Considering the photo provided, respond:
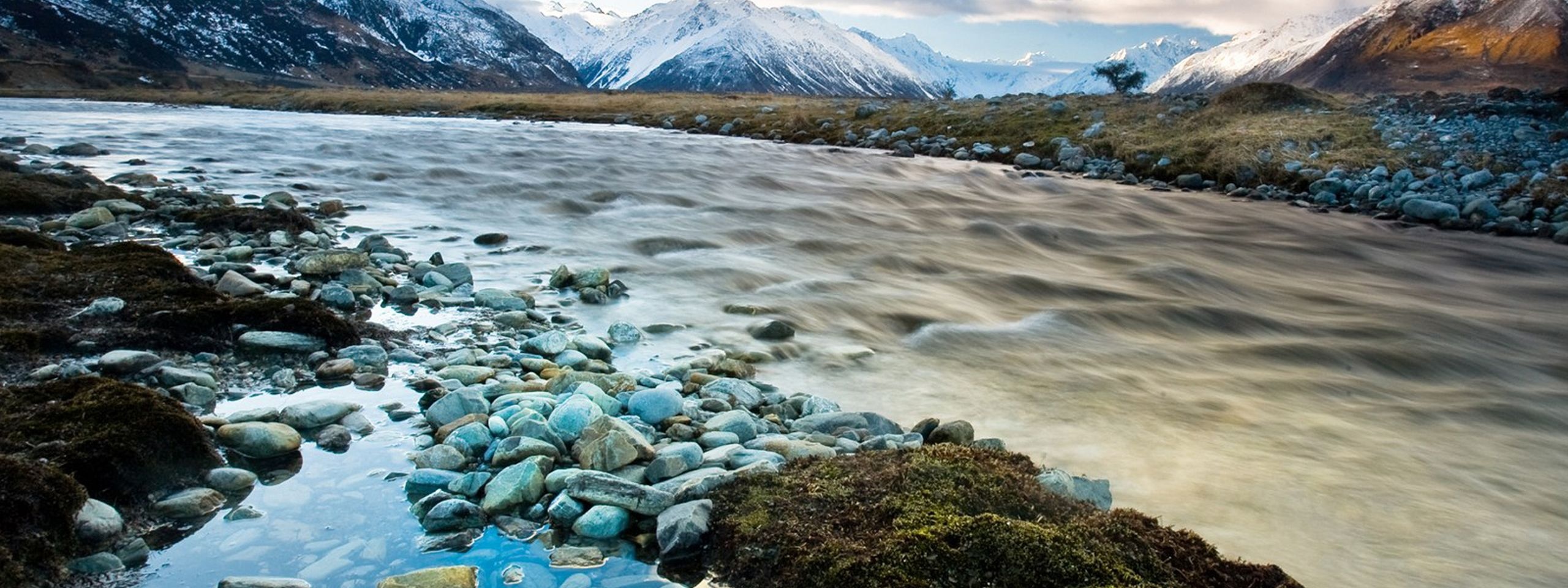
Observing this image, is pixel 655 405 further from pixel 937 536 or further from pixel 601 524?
pixel 937 536

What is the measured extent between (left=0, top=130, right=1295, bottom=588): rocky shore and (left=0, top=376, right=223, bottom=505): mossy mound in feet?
0.04

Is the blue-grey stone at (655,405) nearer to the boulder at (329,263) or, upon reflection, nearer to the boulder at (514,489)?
the boulder at (514,489)

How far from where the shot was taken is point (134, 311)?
6797mm

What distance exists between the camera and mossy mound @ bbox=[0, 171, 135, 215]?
1161cm

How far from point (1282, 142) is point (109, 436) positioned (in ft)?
84.3

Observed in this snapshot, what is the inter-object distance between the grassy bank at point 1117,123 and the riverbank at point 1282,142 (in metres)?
0.07

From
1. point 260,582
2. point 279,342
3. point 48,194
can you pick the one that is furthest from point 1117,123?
point 260,582

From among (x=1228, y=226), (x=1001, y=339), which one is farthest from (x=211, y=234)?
(x=1228, y=226)

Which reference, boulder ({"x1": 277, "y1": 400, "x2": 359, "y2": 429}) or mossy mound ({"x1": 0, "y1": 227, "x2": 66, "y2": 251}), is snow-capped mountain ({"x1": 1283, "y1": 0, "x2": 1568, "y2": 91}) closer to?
mossy mound ({"x1": 0, "y1": 227, "x2": 66, "y2": 251})

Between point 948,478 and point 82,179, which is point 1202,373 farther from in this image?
point 82,179

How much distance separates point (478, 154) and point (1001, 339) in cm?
2113

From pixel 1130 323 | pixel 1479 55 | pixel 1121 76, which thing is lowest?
pixel 1130 323

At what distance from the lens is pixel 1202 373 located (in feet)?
26.9

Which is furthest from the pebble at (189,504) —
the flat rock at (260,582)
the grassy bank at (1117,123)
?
the grassy bank at (1117,123)
